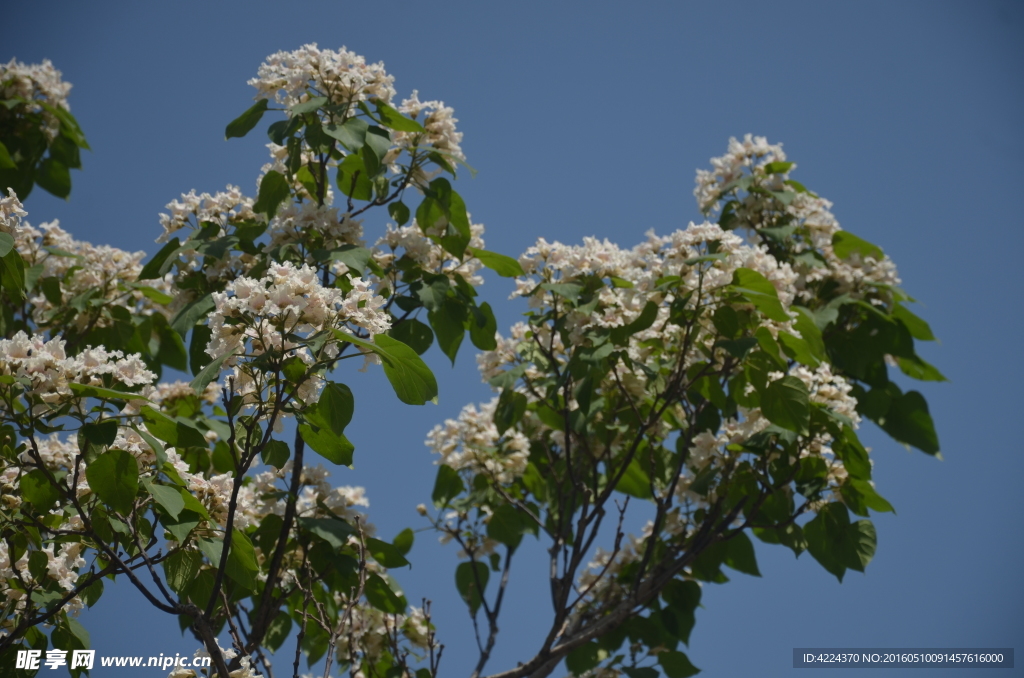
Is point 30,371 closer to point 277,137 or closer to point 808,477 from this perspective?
point 277,137

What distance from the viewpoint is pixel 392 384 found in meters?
2.40

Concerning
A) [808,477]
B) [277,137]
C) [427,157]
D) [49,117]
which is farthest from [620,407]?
[49,117]

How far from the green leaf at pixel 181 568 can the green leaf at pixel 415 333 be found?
1.19m

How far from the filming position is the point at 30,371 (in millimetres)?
2531

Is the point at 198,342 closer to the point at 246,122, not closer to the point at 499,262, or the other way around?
the point at 246,122

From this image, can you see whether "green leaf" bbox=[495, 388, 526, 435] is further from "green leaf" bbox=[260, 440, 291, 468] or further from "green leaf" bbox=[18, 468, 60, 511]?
"green leaf" bbox=[18, 468, 60, 511]

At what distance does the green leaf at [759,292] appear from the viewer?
11.2ft

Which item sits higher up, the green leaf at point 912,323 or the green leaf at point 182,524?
the green leaf at point 912,323

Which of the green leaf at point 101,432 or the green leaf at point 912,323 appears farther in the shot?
the green leaf at point 912,323

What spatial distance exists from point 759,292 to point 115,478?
2411mm

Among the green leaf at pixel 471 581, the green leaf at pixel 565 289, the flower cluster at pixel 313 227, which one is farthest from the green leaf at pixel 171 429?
the green leaf at pixel 471 581

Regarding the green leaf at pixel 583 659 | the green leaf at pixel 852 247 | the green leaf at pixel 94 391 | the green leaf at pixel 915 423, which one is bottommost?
the green leaf at pixel 583 659

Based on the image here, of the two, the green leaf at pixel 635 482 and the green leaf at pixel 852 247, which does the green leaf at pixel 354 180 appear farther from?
the green leaf at pixel 852 247

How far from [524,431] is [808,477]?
1689 mm
